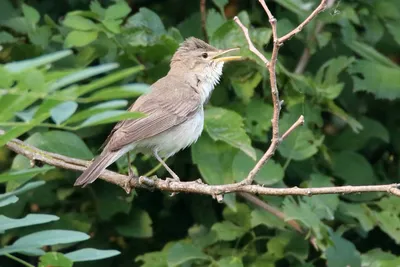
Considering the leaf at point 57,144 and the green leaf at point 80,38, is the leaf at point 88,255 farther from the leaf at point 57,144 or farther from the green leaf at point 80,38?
the green leaf at point 80,38

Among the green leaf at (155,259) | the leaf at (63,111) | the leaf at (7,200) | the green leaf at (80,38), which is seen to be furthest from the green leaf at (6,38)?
the leaf at (63,111)

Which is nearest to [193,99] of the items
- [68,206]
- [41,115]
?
[68,206]

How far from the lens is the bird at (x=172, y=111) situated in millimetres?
3506

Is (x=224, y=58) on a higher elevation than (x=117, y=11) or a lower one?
lower

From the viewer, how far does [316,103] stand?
14.2 ft

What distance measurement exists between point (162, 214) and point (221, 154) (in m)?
0.95

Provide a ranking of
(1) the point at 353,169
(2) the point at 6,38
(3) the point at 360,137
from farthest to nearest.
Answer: (3) the point at 360,137, (1) the point at 353,169, (2) the point at 6,38

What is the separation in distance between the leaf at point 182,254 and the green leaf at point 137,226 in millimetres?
457

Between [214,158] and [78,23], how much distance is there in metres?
0.95

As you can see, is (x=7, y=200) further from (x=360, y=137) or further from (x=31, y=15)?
(x=360, y=137)

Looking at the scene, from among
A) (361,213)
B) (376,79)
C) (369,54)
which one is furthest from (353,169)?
(369,54)

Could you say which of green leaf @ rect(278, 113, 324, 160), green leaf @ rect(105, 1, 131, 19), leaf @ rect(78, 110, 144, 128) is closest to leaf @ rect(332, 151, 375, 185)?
green leaf @ rect(278, 113, 324, 160)

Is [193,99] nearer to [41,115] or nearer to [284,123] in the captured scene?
[284,123]

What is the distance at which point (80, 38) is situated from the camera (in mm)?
3951
